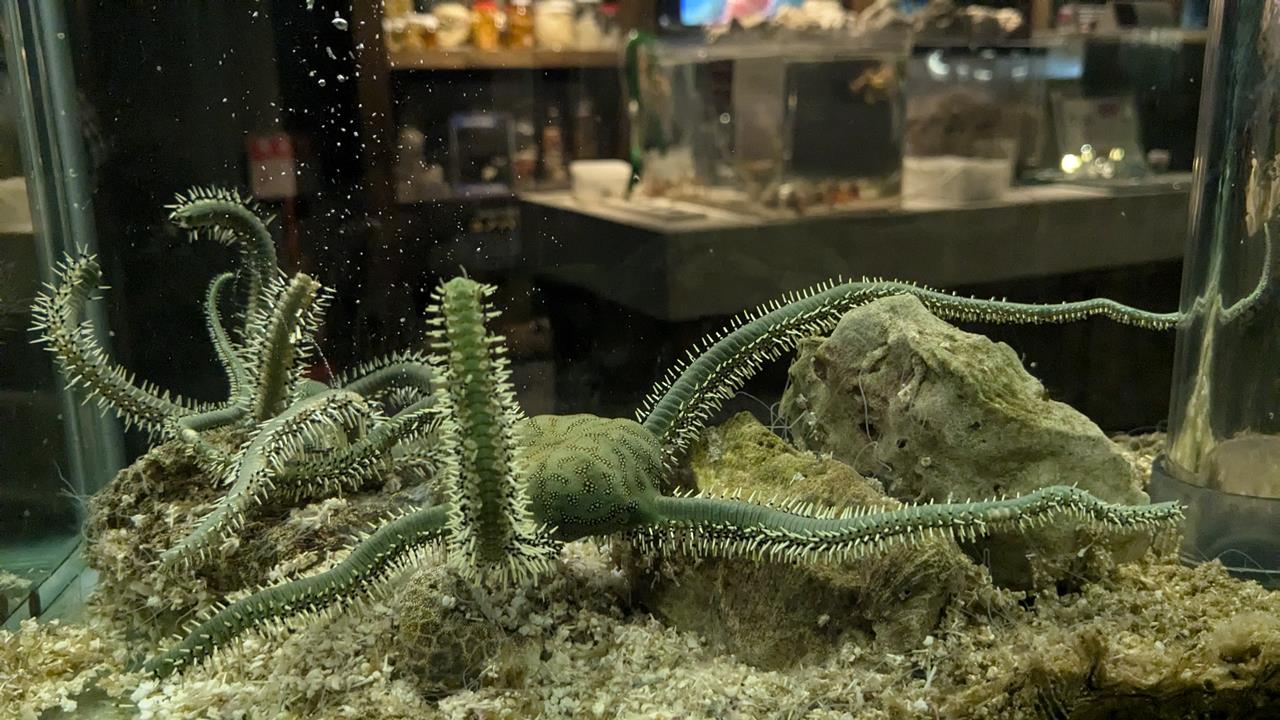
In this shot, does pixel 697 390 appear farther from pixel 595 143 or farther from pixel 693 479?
pixel 595 143

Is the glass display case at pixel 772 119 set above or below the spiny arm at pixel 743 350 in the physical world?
above

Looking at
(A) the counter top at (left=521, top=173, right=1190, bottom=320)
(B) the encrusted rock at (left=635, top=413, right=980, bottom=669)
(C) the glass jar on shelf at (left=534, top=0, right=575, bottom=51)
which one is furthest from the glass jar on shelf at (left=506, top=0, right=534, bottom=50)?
(B) the encrusted rock at (left=635, top=413, right=980, bottom=669)

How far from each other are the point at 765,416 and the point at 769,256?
0.51 metres

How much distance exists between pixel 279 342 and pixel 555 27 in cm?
116

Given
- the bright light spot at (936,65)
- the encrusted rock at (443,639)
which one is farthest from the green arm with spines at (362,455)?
the bright light spot at (936,65)

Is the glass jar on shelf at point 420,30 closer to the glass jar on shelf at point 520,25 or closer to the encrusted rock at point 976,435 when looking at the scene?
the glass jar on shelf at point 520,25

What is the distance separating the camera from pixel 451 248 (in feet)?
7.72

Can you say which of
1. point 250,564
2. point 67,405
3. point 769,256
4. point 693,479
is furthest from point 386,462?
point 769,256

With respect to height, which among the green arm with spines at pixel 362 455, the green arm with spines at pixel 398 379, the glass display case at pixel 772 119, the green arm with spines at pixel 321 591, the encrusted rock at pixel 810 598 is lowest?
the encrusted rock at pixel 810 598

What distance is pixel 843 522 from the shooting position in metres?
1.45

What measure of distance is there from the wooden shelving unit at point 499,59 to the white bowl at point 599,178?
0.26 meters

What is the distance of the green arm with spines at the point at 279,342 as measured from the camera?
5.77ft

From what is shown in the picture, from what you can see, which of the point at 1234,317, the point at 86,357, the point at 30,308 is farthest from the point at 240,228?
the point at 1234,317

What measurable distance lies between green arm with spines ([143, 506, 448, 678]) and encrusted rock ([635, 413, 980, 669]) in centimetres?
45
